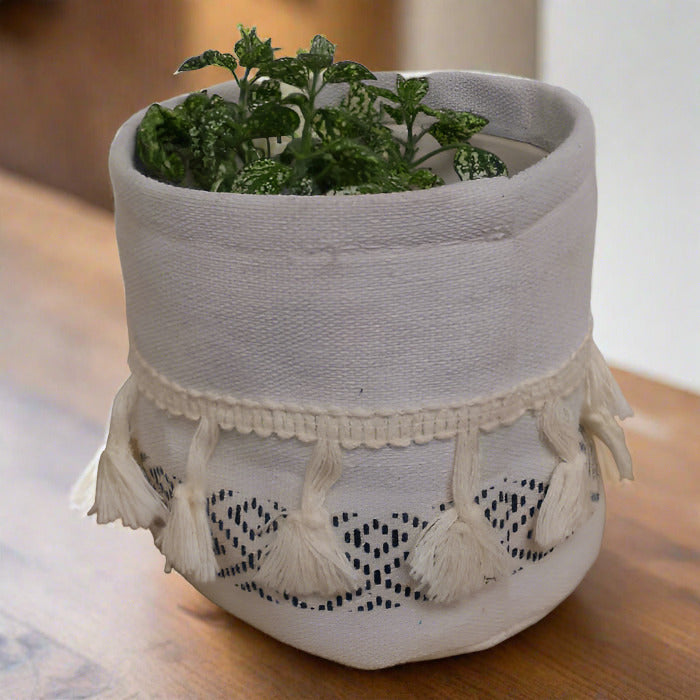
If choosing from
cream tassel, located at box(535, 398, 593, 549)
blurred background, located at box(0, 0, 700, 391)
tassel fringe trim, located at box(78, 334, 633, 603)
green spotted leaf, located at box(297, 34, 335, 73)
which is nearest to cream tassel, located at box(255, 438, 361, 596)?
tassel fringe trim, located at box(78, 334, 633, 603)

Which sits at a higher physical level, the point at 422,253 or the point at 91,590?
the point at 422,253

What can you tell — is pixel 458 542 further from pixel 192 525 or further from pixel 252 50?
pixel 252 50

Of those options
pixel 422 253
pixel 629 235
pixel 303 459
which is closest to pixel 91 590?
pixel 303 459

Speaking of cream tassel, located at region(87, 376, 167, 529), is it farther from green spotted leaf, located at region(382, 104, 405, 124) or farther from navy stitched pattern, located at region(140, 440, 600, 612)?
green spotted leaf, located at region(382, 104, 405, 124)

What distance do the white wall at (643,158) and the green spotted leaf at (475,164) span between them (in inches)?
14.5

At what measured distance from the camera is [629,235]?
3.33 feet

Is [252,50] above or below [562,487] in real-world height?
above

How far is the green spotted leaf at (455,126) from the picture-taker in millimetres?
643

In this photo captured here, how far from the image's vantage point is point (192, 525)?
55 centimetres

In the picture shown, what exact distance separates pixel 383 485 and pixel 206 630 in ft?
0.56

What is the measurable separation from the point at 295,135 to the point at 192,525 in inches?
9.6

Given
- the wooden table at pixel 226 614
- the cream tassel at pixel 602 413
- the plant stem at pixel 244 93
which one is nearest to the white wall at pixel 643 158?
the wooden table at pixel 226 614

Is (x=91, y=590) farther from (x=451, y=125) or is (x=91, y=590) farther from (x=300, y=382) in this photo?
(x=451, y=125)

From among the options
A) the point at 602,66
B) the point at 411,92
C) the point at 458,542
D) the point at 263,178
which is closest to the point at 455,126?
the point at 411,92
